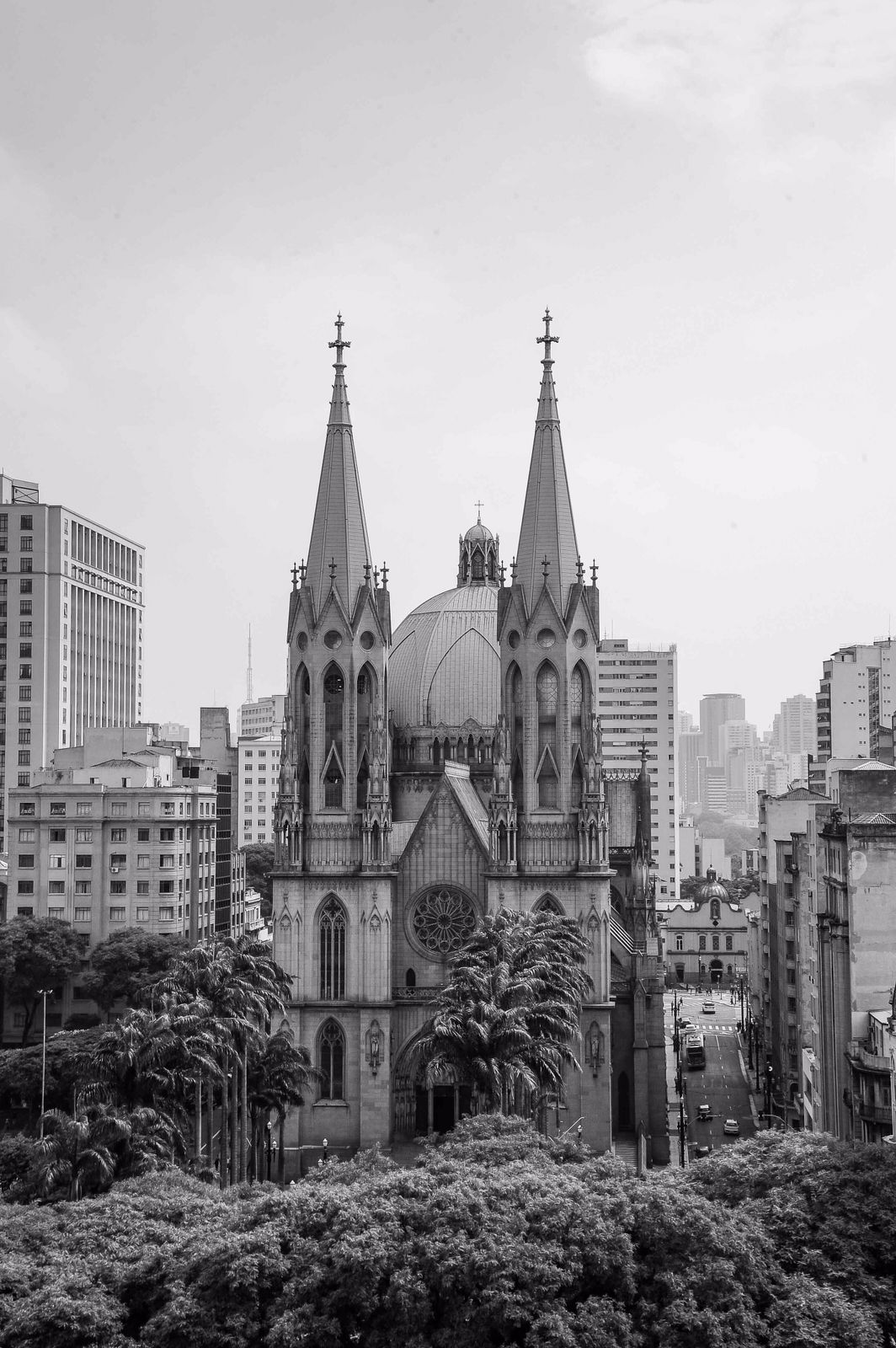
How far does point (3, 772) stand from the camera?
145750 mm

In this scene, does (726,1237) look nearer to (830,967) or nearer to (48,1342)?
(48,1342)

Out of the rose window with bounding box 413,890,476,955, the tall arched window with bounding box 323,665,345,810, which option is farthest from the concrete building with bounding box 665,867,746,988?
the tall arched window with bounding box 323,665,345,810

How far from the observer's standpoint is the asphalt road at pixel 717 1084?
90625 mm

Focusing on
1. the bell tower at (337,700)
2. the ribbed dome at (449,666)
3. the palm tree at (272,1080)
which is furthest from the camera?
the ribbed dome at (449,666)

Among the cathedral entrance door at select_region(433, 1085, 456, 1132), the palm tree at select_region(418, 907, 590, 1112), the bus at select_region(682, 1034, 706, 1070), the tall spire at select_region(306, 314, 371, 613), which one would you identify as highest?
the tall spire at select_region(306, 314, 371, 613)

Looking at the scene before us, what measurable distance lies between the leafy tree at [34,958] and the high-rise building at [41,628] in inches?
1537

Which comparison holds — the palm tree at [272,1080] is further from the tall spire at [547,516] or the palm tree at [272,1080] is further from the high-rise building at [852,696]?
the high-rise building at [852,696]

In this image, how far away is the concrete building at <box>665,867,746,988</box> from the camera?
17650 centimetres

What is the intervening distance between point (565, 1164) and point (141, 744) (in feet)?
278

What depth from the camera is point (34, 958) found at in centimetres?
10150

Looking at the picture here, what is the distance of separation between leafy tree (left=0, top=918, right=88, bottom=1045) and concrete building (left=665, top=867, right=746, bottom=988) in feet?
286

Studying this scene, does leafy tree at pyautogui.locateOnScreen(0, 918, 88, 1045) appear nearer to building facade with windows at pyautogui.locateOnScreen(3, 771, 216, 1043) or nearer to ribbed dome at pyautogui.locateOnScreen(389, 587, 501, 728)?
building facade with windows at pyautogui.locateOnScreen(3, 771, 216, 1043)

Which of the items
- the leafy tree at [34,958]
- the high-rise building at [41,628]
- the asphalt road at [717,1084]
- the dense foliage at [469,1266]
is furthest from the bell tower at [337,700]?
the high-rise building at [41,628]

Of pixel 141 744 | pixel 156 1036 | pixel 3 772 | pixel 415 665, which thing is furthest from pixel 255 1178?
pixel 3 772
